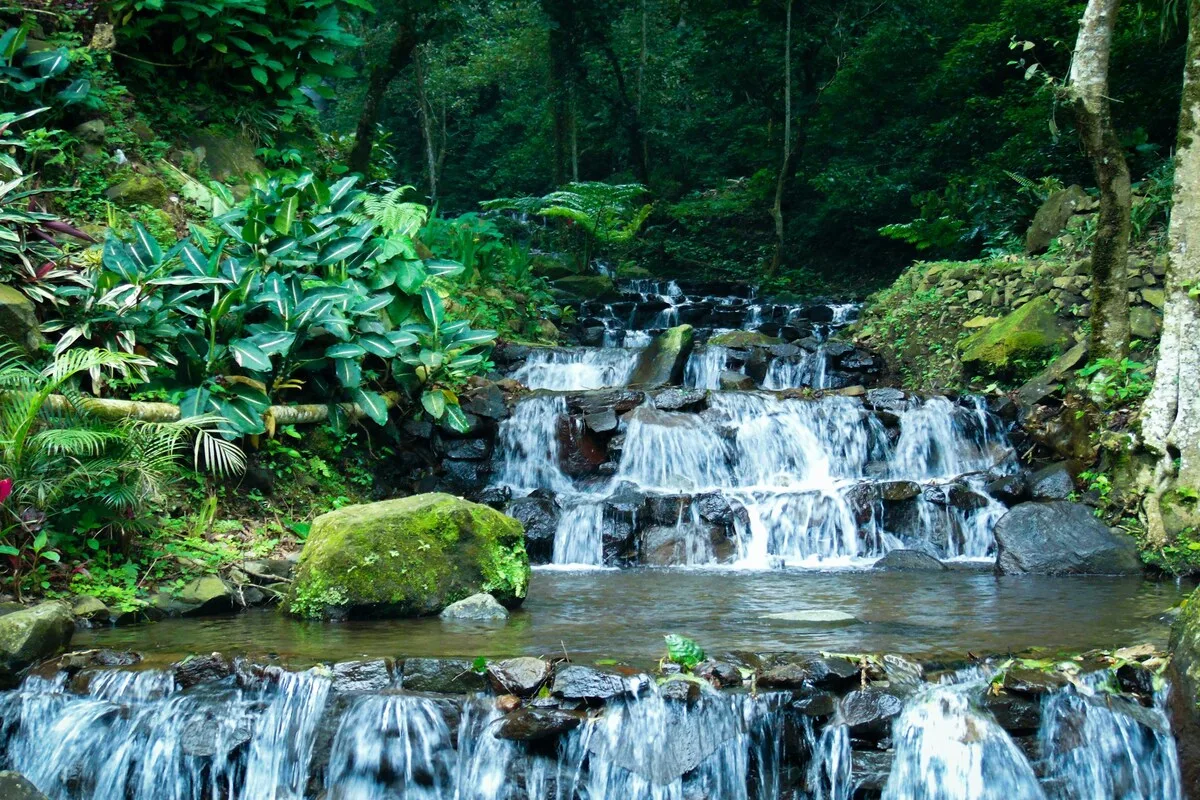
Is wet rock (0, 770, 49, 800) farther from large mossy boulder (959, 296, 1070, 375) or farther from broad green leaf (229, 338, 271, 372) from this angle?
large mossy boulder (959, 296, 1070, 375)

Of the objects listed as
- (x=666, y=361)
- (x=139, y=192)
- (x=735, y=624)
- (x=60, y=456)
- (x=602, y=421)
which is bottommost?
(x=735, y=624)

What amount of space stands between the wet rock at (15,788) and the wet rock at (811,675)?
3291mm

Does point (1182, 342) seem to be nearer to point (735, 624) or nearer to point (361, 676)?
point (735, 624)

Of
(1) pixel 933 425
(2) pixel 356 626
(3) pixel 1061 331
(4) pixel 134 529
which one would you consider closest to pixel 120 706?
(2) pixel 356 626

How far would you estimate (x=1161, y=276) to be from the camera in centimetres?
1093

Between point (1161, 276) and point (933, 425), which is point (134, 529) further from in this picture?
point (1161, 276)

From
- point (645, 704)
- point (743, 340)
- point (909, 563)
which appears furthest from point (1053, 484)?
point (645, 704)

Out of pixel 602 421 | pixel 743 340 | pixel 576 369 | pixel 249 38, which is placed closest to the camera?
pixel 602 421

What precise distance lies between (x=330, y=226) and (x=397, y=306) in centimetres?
95

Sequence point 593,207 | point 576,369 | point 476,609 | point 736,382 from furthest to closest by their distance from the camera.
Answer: point 593,207
point 576,369
point 736,382
point 476,609

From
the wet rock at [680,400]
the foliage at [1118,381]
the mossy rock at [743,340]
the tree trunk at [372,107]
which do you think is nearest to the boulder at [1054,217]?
the mossy rock at [743,340]

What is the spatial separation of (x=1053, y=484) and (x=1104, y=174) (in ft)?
9.30

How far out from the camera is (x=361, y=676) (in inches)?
205

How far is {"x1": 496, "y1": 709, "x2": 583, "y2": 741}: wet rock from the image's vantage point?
488 centimetres
